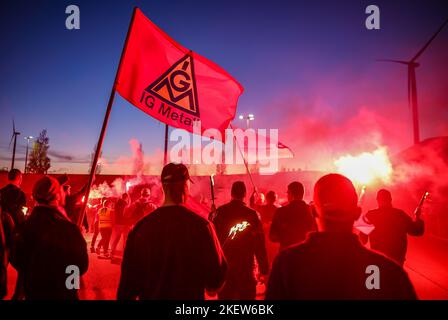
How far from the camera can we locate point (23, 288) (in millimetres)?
3080

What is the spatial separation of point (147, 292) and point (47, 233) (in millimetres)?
1307

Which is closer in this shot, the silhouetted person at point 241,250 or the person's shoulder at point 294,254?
the person's shoulder at point 294,254

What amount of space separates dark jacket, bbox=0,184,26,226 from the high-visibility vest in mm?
4845

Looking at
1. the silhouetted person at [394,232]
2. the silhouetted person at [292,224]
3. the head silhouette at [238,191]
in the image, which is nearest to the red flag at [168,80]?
the head silhouette at [238,191]

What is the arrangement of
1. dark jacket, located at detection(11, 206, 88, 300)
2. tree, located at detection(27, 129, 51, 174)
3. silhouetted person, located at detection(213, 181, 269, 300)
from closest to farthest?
1. dark jacket, located at detection(11, 206, 88, 300)
2. silhouetted person, located at detection(213, 181, 269, 300)
3. tree, located at detection(27, 129, 51, 174)

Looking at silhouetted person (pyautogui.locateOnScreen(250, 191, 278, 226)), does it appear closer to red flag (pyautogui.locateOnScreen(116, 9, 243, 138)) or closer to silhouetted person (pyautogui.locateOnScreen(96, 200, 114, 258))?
red flag (pyautogui.locateOnScreen(116, 9, 243, 138))

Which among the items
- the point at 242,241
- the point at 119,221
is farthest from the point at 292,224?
the point at 119,221

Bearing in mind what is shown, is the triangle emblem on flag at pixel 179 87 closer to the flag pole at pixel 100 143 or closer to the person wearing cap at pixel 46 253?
the flag pole at pixel 100 143

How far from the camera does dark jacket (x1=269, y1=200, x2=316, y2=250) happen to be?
486 centimetres

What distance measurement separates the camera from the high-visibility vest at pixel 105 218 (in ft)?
33.9

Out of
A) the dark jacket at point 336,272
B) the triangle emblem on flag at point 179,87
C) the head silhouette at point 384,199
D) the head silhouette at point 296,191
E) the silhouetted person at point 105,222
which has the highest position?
the triangle emblem on flag at point 179,87

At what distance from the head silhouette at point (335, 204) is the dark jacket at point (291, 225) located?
2.77m

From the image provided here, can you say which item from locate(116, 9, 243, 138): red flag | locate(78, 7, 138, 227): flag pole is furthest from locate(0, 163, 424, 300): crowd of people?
locate(116, 9, 243, 138): red flag
